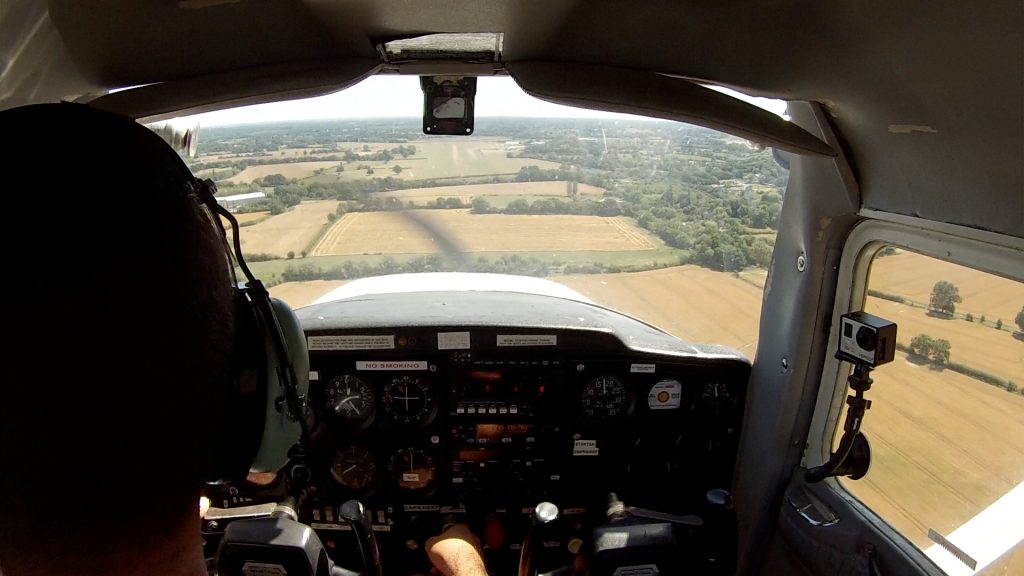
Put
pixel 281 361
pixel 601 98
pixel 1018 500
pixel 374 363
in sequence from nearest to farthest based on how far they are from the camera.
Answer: pixel 281 361
pixel 601 98
pixel 1018 500
pixel 374 363

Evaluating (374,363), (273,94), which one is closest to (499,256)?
(374,363)

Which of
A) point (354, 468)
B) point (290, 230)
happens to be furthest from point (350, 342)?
point (354, 468)

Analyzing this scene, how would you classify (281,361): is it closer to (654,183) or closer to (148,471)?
(148,471)

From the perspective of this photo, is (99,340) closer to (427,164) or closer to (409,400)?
(427,164)

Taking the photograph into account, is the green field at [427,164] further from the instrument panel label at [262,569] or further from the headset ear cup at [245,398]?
the headset ear cup at [245,398]

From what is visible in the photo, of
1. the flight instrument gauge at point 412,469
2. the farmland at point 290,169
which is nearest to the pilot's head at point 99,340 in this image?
the farmland at point 290,169

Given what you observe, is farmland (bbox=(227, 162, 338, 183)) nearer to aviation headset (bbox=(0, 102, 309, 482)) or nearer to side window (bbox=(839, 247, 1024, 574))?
aviation headset (bbox=(0, 102, 309, 482))
